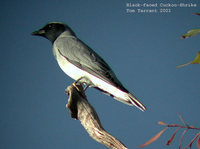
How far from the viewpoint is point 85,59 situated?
12.9 feet

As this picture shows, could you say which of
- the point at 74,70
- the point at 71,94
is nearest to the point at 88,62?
the point at 74,70

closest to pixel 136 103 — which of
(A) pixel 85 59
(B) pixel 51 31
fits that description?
(A) pixel 85 59

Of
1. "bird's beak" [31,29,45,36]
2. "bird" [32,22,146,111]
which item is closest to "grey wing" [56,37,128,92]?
"bird" [32,22,146,111]

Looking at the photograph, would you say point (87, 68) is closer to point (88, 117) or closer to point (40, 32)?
point (88, 117)

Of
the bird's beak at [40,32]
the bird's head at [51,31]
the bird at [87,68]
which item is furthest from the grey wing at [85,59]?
the bird's beak at [40,32]

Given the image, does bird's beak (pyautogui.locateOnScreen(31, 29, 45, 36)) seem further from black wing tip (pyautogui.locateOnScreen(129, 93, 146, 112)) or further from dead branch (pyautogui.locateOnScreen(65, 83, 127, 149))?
black wing tip (pyautogui.locateOnScreen(129, 93, 146, 112))

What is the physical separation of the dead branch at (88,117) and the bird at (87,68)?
44 cm

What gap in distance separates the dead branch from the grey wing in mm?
480

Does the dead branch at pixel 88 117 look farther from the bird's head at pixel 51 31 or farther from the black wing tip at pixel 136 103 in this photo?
the bird's head at pixel 51 31

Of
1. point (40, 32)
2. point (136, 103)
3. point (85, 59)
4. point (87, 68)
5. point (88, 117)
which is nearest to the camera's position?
point (88, 117)

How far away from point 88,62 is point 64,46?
0.63 metres

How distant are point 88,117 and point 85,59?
1467 mm

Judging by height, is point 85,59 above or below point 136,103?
above

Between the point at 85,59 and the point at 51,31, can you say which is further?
the point at 51,31
